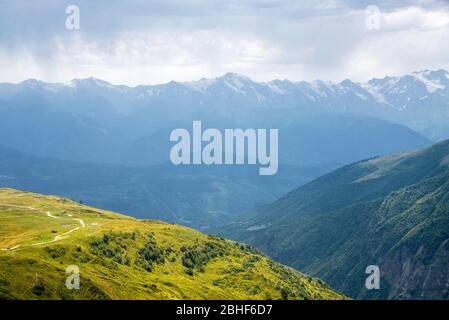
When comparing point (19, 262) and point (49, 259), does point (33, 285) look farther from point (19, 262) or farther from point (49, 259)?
point (49, 259)
